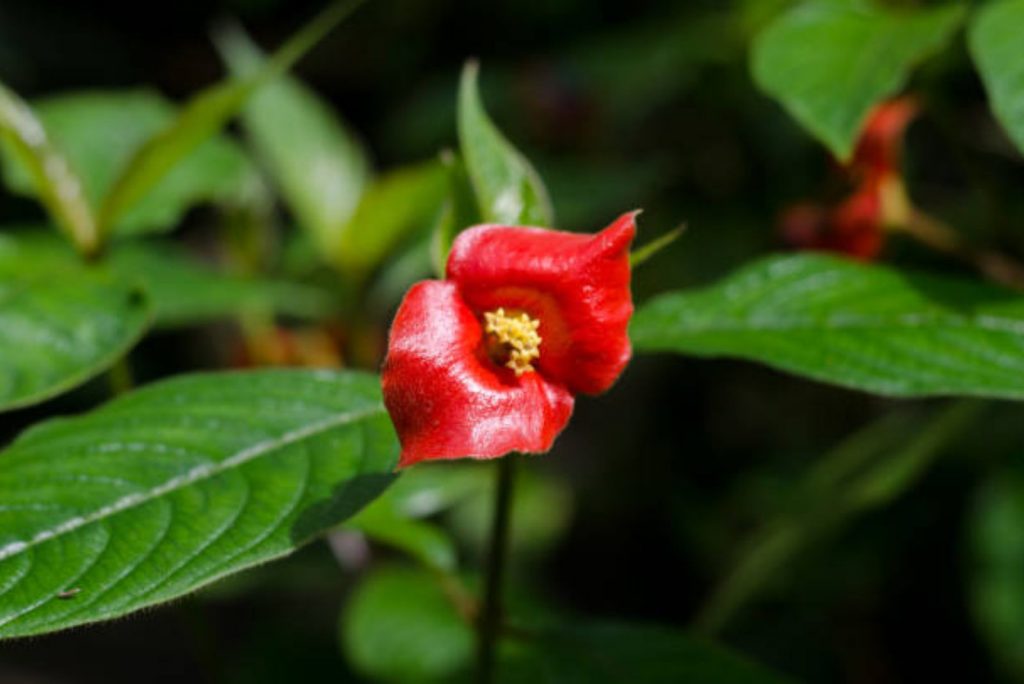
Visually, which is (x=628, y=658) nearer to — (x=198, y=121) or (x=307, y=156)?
(x=198, y=121)

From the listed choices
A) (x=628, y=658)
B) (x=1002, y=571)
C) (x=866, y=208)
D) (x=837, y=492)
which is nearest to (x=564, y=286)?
(x=628, y=658)

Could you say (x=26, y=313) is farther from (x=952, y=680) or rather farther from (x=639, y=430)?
(x=639, y=430)

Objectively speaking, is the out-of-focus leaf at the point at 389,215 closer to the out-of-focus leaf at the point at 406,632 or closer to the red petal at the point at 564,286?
the out-of-focus leaf at the point at 406,632

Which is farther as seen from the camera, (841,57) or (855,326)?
(841,57)

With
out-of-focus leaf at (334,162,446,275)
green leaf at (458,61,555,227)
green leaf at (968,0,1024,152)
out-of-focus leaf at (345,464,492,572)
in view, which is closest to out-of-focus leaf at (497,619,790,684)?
out-of-focus leaf at (345,464,492,572)

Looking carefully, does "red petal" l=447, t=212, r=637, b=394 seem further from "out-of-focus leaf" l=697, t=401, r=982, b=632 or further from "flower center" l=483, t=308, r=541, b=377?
"out-of-focus leaf" l=697, t=401, r=982, b=632
